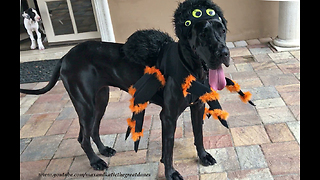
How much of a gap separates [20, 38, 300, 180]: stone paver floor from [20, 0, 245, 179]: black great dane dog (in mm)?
179

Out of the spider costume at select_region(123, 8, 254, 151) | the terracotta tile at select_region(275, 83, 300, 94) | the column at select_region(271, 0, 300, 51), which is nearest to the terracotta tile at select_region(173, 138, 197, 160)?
the spider costume at select_region(123, 8, 254, 151)

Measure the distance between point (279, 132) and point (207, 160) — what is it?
80cm

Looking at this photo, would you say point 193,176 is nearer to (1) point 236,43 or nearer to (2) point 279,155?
(2) point 279,155

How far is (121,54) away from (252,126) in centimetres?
154

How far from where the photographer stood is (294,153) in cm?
222

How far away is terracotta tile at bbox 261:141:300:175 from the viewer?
81.4 inches

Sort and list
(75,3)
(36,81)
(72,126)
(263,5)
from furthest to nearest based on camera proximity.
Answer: (75,3) < (263,5) < (36,81) < (72,126)

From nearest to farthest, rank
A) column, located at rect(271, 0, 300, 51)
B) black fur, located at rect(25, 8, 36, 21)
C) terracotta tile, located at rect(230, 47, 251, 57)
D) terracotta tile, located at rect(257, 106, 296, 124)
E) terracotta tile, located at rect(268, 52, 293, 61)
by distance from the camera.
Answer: terracotta tile, located at rect(257, 106, 296, 124) < terracotta tile, located at rect(268, 52, 293, 61) < column, located at rect(271, 0, 300, 51) < terracotta tile, located at rect(230, 47, 251, 57) < black fur, located at rect(25, 8, 36, 21)

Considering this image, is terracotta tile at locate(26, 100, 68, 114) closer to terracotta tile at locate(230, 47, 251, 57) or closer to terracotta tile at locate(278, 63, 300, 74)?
terracotta tile at locate(230, 47, 251, 57)

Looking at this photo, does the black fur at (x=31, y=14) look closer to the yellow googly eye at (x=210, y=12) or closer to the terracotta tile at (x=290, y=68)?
the terracotta tile at (x=290, y=68)
